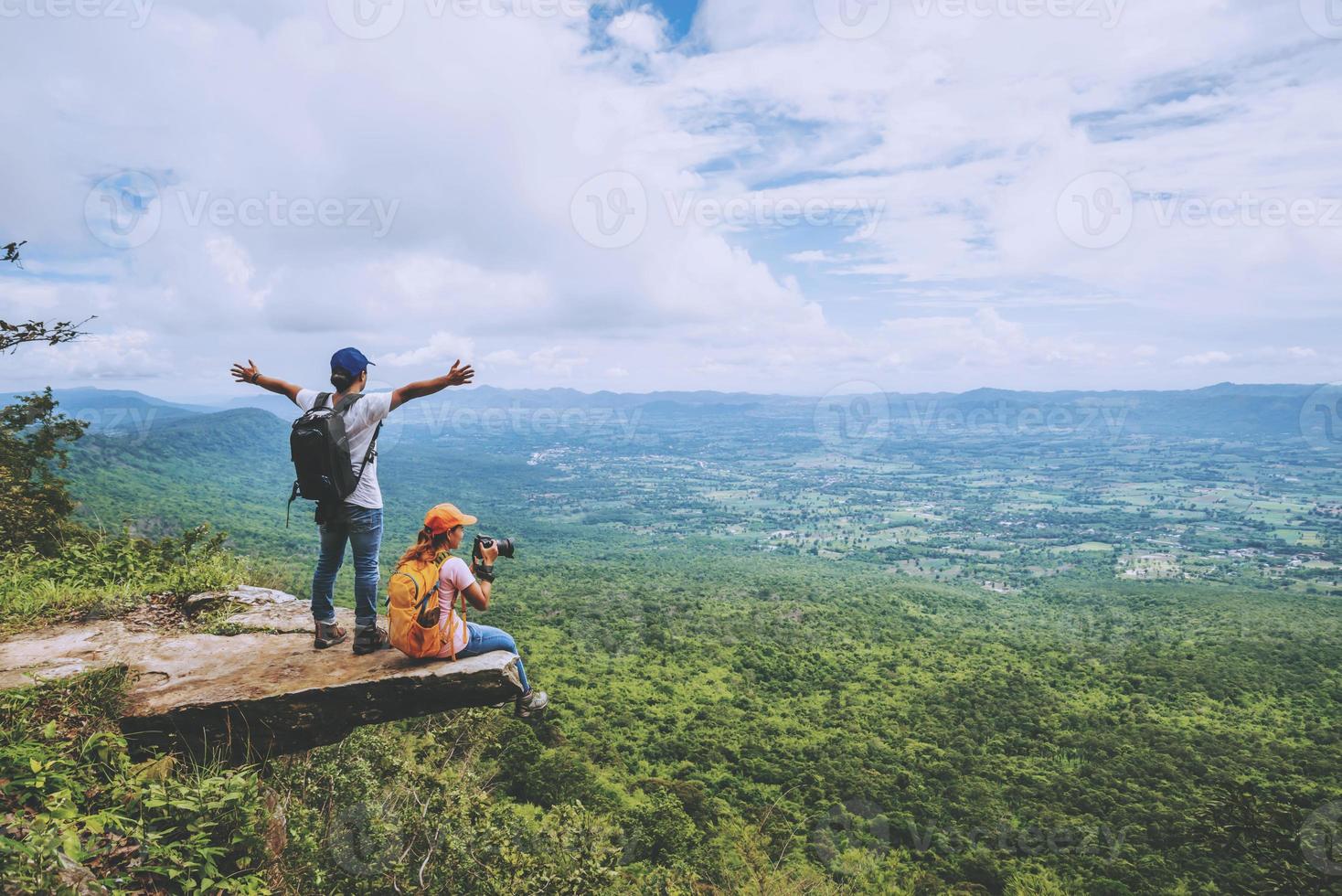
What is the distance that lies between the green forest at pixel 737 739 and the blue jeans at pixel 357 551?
57.4 inches

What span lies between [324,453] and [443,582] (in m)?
1.38

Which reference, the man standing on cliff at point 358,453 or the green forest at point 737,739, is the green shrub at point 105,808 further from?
the man standing on cliff at point 358,453

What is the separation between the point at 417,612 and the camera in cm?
528

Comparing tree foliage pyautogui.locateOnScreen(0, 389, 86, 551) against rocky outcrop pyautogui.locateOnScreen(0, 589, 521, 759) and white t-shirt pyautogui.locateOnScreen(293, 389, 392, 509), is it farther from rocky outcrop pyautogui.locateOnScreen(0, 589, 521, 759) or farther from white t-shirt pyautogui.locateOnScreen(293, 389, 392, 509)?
white t-shirt pyautogui.locateOnScreen(293, 389, 392, 509)

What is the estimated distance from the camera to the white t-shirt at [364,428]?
5125 mm

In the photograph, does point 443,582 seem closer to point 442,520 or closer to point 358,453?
point 442,520

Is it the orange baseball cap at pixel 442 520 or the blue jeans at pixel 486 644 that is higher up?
the orange baseball cap at pixel 442 520

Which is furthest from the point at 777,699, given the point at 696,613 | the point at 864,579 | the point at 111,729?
the point at 864,579

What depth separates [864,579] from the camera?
105 meters

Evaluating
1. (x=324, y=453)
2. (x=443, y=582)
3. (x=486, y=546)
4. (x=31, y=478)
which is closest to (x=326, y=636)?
(x=443, y=582)

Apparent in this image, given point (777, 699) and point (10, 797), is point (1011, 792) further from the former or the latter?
point (10, 797)

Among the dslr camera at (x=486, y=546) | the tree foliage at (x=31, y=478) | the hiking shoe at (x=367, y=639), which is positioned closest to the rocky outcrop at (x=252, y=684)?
the hiking shoe at (x=367, y=639)

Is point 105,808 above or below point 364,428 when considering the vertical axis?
below

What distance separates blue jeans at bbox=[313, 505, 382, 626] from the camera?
207 inches
